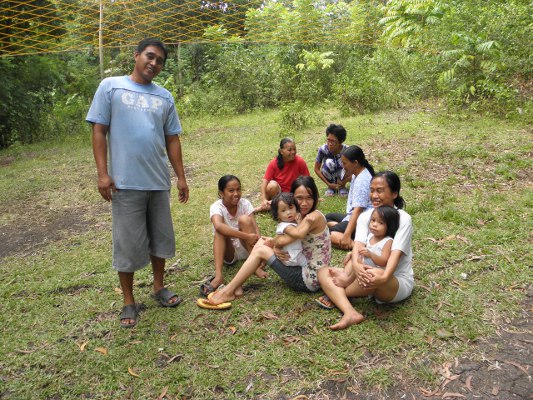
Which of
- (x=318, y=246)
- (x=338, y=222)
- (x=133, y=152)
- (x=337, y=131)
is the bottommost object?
(x=338, y=222)

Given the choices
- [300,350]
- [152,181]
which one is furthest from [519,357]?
[152,181]

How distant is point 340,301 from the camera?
2.55 m

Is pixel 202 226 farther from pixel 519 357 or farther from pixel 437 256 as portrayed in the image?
pixel 519 357

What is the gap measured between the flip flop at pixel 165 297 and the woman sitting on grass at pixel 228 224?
185mm

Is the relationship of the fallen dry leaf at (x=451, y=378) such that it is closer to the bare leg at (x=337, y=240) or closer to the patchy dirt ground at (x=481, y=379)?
the patchy dirt ground at (x=481, y=379)

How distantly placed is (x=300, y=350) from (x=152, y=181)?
4.13 ft

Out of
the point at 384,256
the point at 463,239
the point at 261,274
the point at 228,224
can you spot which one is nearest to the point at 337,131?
the point at 463,239

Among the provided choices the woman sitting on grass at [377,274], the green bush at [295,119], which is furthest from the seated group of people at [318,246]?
the green bush at [295,119]

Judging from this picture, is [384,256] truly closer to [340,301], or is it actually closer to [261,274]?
[340,301]

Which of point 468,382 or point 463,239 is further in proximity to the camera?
point 463,239

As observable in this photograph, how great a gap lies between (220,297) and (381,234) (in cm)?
108

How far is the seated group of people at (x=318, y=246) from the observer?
2.45 m

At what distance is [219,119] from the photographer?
34.9ft

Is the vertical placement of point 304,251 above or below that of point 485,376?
above
